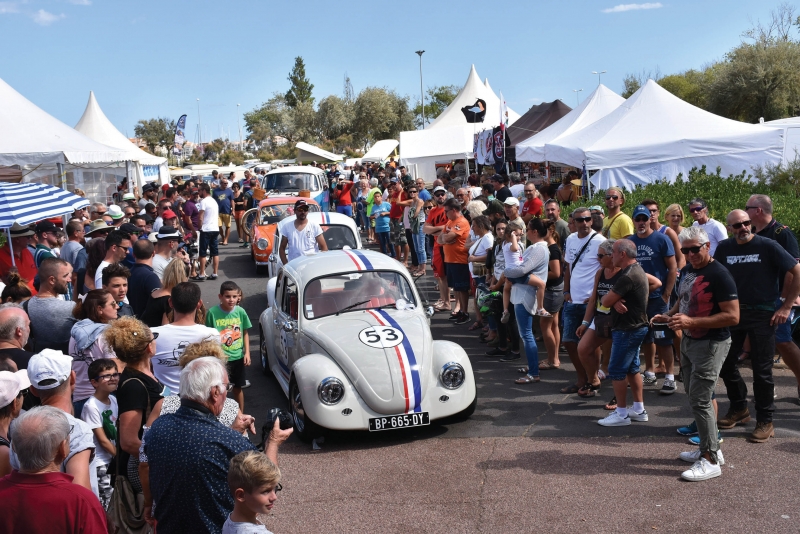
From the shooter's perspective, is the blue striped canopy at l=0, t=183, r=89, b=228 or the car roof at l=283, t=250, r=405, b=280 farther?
the blue striped canopy at l=0, t=183, r=89, b=228

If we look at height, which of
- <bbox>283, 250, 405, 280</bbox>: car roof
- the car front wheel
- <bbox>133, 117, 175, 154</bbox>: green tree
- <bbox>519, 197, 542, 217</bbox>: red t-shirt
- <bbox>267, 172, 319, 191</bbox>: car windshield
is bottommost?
the car front wheel

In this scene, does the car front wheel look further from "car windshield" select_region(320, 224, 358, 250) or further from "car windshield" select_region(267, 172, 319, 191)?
"car windshield" select_region(267, 172, 319, 191)

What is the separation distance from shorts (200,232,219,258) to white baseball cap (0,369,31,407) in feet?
40.9

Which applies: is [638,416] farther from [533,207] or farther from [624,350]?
[533,207]

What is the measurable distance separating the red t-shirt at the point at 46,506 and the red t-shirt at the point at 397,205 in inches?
552

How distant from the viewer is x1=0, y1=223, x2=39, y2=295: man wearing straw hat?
31.0ft

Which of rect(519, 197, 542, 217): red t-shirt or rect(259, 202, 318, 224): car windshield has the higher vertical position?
rect(259, 202, 318, 224): car windshield

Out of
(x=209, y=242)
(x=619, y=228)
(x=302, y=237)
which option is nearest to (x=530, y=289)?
(x=619, y=228)

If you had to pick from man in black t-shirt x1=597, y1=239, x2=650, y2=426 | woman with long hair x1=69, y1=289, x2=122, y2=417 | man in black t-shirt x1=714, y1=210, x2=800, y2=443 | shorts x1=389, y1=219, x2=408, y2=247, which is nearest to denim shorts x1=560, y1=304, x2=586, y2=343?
man in black t-shirt x1=597, y1=239, x2=650, y2=426

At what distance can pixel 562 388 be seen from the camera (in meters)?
8.05

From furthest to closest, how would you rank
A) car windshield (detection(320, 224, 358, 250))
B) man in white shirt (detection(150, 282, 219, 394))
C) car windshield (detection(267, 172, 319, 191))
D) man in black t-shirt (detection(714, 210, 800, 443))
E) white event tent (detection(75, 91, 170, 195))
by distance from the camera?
white event tent (detection(75, 91, 170, 195)) → car windshield (detection(267, 172, 319, 191)) → car windshield (detection(320, 224, 358, 250)) → man in black t-shirt (detection(714, 210, 800, 443)) → man in white shirt (detection(150, 282, 219, 394))

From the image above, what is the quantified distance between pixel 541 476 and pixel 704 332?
177 centimetres

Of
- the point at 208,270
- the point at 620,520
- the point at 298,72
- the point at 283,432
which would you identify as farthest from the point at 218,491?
the point at 298,72

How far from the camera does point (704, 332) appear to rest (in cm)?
576
